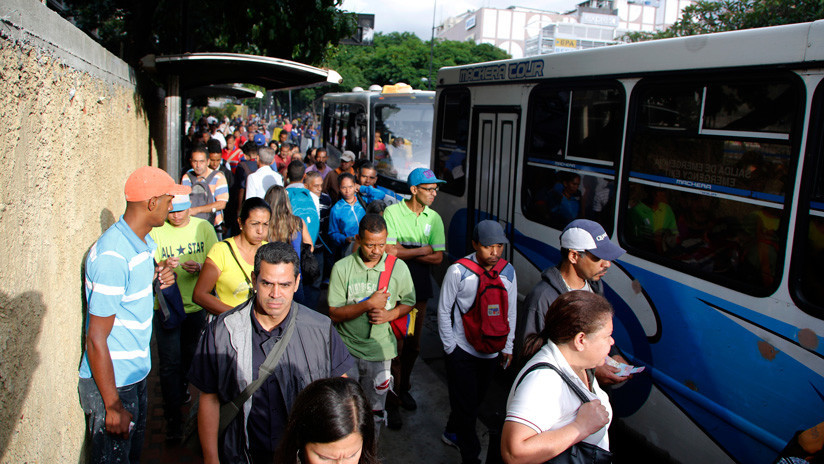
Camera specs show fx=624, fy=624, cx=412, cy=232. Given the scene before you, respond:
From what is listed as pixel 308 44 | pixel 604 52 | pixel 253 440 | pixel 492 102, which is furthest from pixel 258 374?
pixel 308 44

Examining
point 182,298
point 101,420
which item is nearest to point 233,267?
point 182,298

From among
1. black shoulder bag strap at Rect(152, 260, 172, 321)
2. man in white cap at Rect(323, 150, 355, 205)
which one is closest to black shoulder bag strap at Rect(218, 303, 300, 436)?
black shoulder bag strap at Rect(152, 260, 172, 321)

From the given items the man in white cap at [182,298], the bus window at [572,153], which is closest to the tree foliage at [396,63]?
the bus window at [572,153]

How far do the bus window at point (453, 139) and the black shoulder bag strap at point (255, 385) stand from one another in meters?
4.88

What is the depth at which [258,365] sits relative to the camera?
276cm

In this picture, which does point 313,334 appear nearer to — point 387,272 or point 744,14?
point 387,272

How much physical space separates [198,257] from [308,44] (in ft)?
21.8

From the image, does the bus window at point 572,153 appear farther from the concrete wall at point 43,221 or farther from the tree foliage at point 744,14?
the tree foliage at point 744,14

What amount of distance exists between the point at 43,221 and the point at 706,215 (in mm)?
3762

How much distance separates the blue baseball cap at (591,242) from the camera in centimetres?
379

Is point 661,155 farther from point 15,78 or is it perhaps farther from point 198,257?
point 15,78

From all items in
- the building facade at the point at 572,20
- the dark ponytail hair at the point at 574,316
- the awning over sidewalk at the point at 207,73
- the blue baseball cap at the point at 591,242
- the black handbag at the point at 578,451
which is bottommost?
the black handbag at the point at 578,451

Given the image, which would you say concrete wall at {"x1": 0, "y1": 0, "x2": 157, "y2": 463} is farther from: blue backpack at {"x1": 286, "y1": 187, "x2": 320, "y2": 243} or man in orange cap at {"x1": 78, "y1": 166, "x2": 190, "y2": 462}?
blue backpack at {"x1": 286, "y1": 187, "x2": 320, "y2": 243}

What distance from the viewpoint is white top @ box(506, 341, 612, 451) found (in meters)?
2.49
